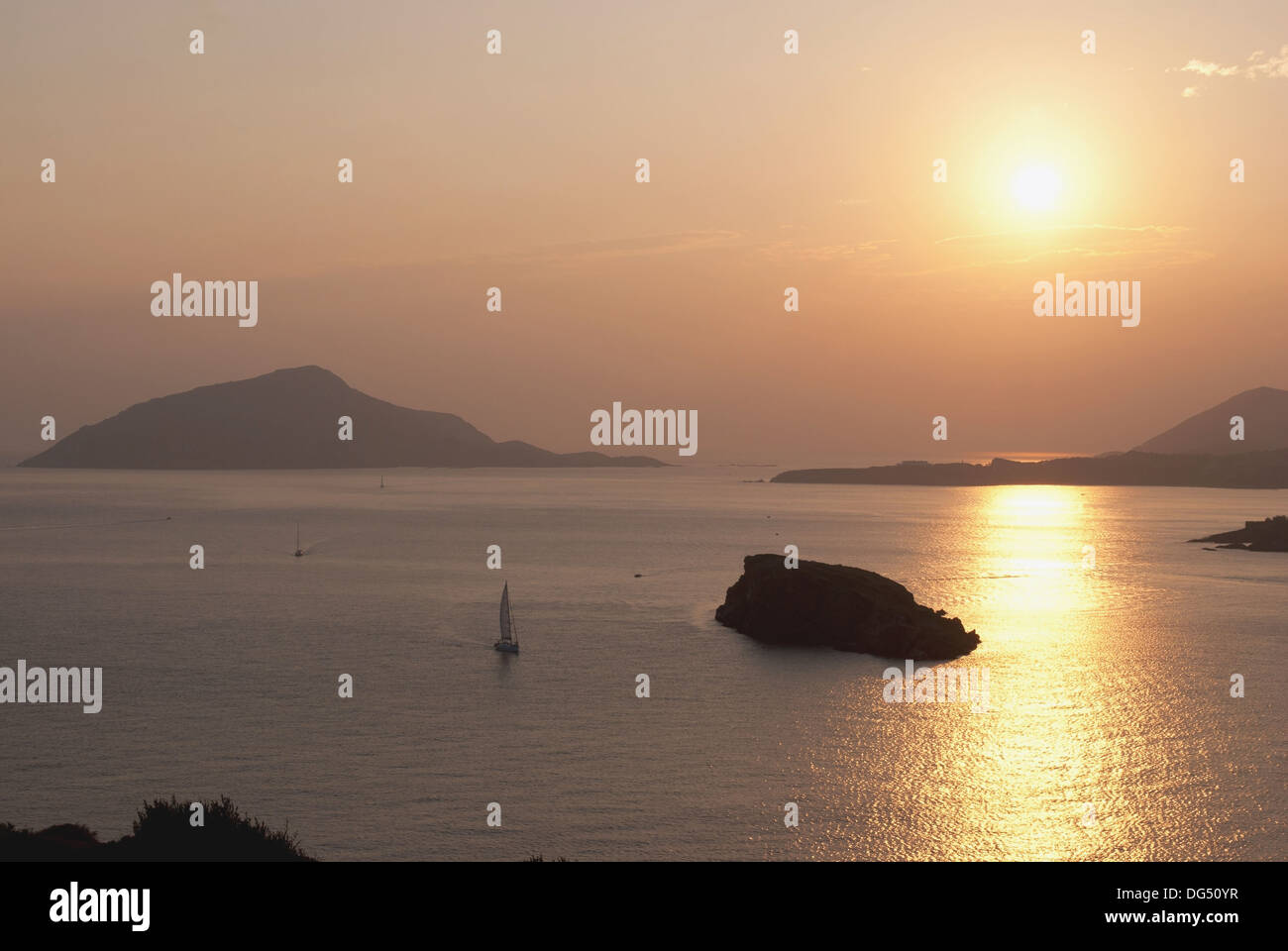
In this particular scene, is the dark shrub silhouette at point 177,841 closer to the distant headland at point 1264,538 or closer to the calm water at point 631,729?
the calm water at point 631,729

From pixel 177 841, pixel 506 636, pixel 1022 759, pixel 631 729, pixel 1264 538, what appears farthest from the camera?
pixel 1264 538

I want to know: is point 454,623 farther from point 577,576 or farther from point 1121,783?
point 1121,783

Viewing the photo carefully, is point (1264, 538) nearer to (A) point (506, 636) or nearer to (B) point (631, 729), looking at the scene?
(A) point (506, 636)

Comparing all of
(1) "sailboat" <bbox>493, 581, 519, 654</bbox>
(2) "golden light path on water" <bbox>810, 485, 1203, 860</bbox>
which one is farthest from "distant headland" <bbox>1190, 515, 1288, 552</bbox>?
(1) "sailboat" <bbox>493, 581, 519, 654</bbox>

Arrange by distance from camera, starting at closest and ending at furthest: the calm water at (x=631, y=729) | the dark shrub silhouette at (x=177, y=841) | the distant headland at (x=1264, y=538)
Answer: the dark shrub silhouette at (x=177, y=841)
the calm water at (x=631, y=729)
the distant headland at (x=1264, y=538)
